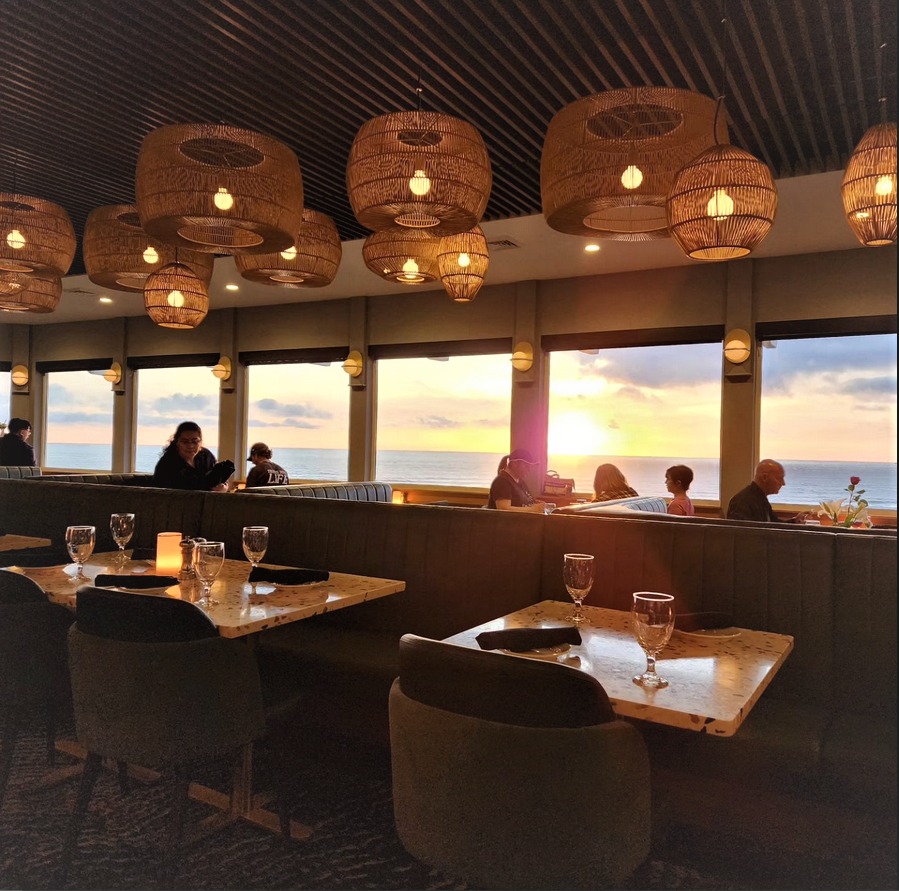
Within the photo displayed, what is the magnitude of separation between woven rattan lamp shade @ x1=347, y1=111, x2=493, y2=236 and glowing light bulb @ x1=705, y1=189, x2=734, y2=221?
2.97ft

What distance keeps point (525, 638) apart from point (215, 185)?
2.06 m

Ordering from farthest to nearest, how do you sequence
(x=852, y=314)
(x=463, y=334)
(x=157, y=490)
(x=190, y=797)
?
(x=463, y=334) → (x=852, y=314) → (x=157, y=490) → (x=190, y=797)

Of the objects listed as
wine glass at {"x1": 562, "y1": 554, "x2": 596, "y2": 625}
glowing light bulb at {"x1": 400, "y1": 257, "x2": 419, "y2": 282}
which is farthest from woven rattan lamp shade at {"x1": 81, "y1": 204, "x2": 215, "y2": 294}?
wine glass at {"x1": 562, "y1": 554, "x2": 596, "y2": 625}

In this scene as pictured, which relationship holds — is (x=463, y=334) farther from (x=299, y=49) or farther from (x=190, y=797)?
(x=190, y=797)

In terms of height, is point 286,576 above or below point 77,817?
above

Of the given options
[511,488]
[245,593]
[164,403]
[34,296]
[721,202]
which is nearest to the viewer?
[245,593]

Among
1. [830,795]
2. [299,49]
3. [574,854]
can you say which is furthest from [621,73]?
[574,854]

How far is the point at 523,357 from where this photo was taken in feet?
28.8

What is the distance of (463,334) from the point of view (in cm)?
949

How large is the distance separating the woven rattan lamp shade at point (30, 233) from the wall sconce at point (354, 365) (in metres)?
6.15

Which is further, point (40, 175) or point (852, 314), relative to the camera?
point (852, 314)

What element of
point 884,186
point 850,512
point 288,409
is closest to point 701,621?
point 884,186

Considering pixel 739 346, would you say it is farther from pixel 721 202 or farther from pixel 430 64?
pixel 721 202

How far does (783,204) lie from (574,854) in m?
5.70
